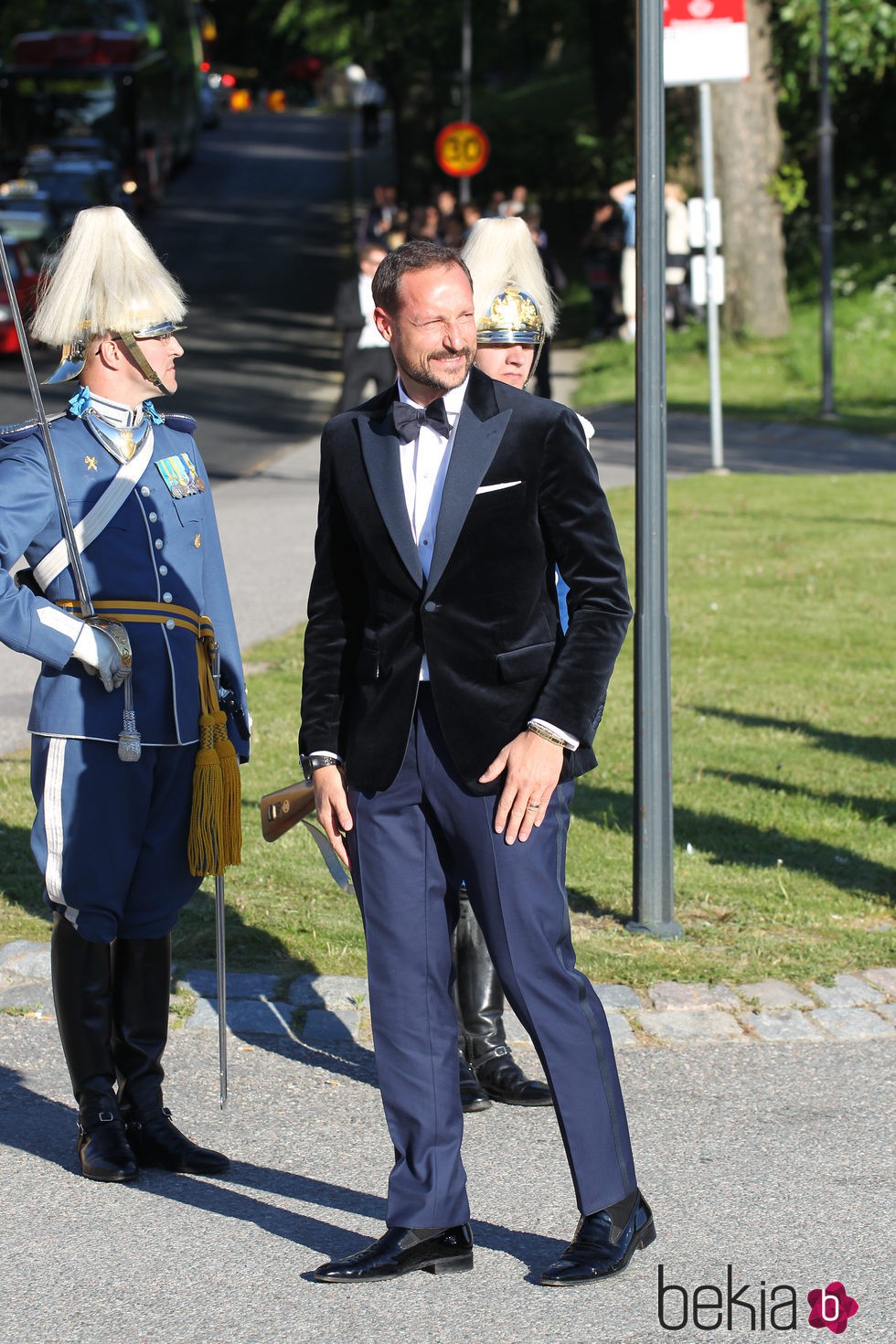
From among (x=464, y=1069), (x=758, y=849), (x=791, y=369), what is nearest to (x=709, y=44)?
(x=758, y=849)

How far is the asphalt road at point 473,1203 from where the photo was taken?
3674 millimetres

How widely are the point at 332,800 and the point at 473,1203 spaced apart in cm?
102

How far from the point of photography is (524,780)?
3.66 m

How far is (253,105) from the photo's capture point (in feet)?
340

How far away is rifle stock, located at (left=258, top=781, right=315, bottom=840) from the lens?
4.34 metres

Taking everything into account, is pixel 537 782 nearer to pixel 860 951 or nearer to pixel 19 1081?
pixel 19 1081

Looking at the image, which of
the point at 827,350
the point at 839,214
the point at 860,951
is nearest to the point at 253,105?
the point at 839,214

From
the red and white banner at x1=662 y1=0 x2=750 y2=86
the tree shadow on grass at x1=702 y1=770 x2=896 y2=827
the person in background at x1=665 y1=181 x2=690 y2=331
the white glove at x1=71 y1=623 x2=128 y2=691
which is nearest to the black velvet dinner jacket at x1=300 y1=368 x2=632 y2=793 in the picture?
the white glove at x1=71 y1=623 x2=128 y2=691

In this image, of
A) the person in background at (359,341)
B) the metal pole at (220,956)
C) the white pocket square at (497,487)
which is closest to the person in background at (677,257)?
the person in background at (359,341)

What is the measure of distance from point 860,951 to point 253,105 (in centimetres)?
10365

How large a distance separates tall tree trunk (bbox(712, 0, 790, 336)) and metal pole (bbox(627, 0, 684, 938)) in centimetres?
1810

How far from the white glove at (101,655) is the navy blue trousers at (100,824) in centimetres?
18

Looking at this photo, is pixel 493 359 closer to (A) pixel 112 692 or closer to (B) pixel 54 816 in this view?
(A) pixel 112 692

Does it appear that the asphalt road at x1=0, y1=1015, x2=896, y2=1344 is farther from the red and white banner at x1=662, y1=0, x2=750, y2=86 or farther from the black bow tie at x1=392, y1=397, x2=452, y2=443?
the red and white banner at x1=662, y1=0, x2=750, y2=86
